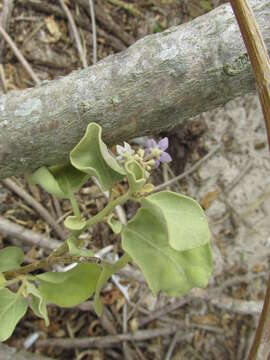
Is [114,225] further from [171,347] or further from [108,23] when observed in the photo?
[108,23]

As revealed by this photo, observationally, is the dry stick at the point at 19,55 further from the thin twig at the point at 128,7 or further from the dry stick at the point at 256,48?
the dry stick at the point at 256,48

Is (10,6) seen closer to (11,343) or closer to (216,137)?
(216,137)

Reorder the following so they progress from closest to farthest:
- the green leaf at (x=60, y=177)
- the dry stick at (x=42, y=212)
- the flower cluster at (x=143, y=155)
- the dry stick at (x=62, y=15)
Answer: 1. the flower cluster at (x=143, y=155)
2. the green leaf at (x=60, y=177)
3. the dry stick at (x=42, y=212)
4. the dry stick at (x=62, y=15)

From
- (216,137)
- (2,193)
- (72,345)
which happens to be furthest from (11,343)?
(216,137)

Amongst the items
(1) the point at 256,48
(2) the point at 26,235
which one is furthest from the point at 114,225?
(2) the point at 26,235

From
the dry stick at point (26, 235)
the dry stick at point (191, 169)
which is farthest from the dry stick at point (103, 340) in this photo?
the dry stick at point (191, 169)
